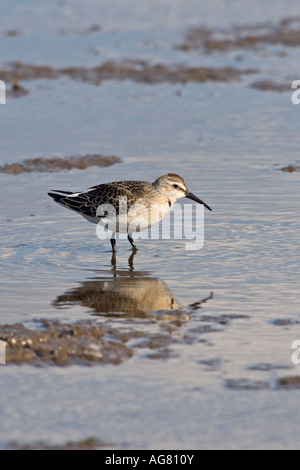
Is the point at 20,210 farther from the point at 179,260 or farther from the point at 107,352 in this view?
the point at 107,352

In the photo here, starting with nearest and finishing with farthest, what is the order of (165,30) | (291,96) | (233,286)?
(233,286), (291,96), (165,30)

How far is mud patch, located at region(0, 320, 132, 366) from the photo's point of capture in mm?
7020

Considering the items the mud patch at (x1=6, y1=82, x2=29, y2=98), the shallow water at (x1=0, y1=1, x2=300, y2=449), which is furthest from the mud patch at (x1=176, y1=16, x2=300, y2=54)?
the mud patch at (x1=6, y1=82, x2=29, y2=98)

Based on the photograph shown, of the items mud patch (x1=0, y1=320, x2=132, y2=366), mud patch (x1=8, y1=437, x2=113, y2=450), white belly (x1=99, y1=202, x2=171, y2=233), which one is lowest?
mud patch (x1=8, y1=437, x2=113, y2=450)

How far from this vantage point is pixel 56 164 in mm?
13891

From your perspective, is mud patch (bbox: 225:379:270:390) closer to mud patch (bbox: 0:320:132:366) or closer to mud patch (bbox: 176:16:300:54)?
mud patch (bbox: 0:320:132:366)

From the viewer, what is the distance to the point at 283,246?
1005 centimetres

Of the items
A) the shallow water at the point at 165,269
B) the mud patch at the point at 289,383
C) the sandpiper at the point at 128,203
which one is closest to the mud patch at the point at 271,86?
the shallow water at the point at 165,269

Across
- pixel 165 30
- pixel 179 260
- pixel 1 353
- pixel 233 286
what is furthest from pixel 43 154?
pixel 165 30

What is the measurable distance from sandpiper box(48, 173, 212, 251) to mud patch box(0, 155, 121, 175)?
10.1ft

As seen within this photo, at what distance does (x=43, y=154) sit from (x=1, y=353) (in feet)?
24.9

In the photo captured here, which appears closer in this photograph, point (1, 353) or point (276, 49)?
point (1, 353)

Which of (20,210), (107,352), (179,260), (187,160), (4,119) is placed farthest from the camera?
(4,119)

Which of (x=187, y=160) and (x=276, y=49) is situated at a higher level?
(x=276, y=49)
